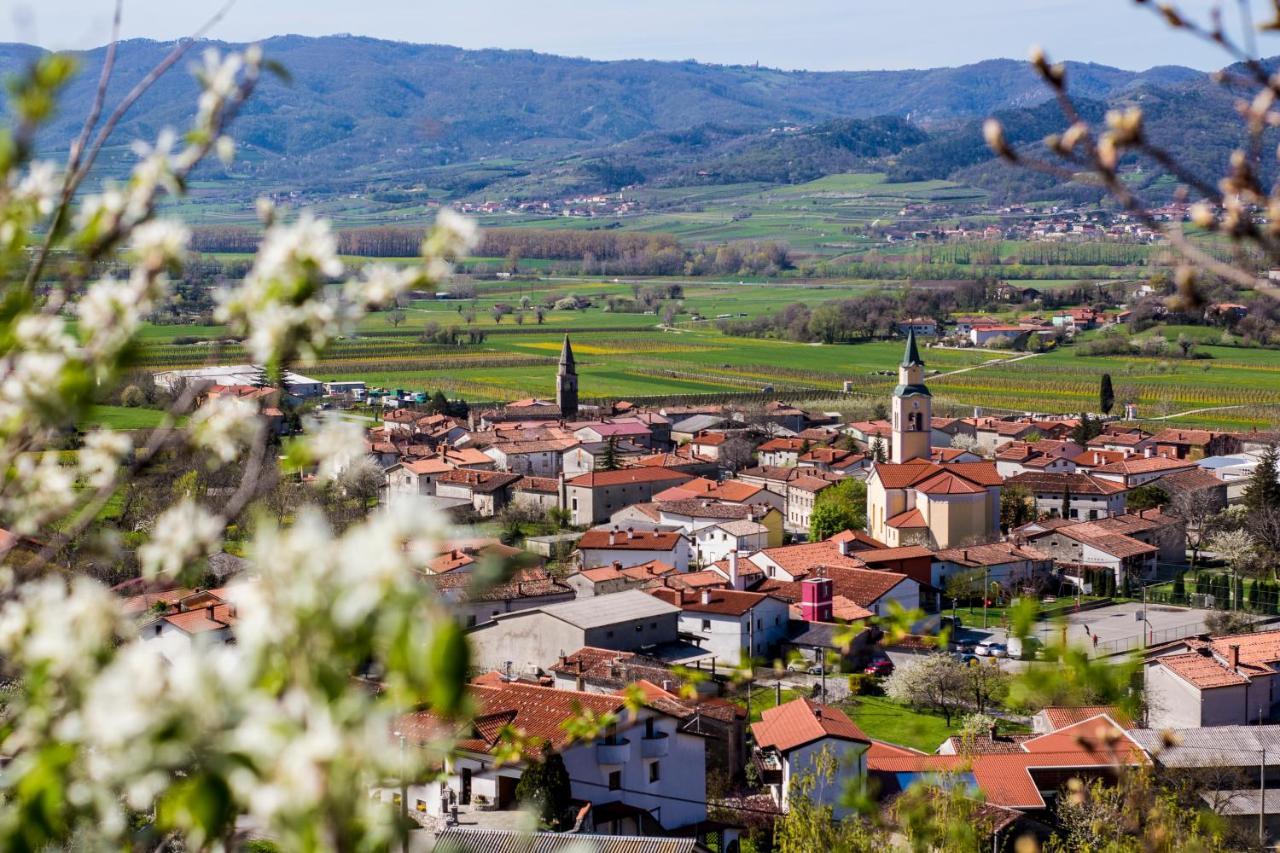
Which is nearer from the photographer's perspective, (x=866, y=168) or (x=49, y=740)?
(x=49, y=740)

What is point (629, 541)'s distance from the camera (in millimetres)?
28406

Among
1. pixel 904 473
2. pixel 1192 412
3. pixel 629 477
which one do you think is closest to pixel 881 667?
pixel 904 473

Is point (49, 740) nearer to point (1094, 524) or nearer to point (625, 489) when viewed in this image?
point (1094, 524)

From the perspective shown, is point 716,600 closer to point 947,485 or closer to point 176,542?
point 947,485

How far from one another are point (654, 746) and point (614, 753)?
1.28 ft

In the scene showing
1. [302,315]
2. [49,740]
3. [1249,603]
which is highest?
[302,315]

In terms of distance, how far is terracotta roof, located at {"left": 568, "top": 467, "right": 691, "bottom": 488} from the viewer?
111 ft

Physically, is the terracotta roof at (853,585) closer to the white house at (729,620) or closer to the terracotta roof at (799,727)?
the white house at (729,620)

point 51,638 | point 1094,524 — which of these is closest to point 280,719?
point 51,638

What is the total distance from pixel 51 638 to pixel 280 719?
423 millimetres

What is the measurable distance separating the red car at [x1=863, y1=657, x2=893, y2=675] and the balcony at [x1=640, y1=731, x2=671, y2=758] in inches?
287

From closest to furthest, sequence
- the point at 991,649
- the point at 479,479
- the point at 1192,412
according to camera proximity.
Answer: the point at 991,649 → the point at 479,479 → the point at 1192,412

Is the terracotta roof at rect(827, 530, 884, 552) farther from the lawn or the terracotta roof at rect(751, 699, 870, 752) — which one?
the terracotta roof at rect(751, 699, 870, 752)

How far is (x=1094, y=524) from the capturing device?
2956 centimetres
